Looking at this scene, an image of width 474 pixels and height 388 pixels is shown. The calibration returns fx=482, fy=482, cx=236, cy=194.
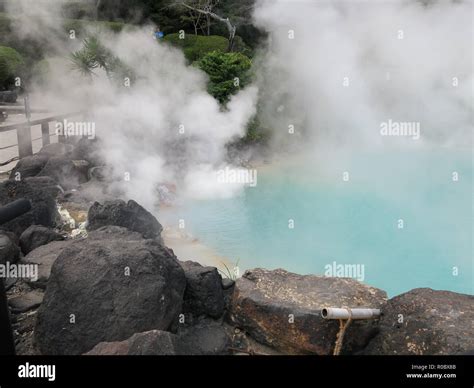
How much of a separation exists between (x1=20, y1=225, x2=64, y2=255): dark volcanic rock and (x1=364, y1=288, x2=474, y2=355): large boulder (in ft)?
12.3

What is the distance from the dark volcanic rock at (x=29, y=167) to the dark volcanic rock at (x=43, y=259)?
3.07m

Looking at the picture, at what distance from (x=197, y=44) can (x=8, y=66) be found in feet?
21.8

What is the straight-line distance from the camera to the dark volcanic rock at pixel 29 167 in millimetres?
7934

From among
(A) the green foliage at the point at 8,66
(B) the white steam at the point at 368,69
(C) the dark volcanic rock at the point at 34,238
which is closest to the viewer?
(C) the dark volcanic rock at the point at 34,238

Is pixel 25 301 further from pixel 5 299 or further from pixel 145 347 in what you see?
pixel 5 299

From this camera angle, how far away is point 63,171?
8312 millimetres

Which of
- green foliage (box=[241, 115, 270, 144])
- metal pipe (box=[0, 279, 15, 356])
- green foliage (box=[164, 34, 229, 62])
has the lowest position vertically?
metal pipe (box=[0, 279, 15, 356])

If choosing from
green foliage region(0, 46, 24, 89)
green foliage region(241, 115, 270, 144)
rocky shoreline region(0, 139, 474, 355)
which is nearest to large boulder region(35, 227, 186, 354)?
rocky shoreline region(0, 139, 474, 355)

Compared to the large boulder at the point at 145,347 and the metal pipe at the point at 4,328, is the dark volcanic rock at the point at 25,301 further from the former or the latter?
the metal pipe at the point at 4,328

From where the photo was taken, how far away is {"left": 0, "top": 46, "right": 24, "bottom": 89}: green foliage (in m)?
16.7

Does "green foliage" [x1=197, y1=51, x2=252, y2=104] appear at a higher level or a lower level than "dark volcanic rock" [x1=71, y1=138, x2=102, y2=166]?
higher

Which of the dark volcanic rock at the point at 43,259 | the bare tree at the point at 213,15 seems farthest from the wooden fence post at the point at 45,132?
the bare tree at the point at 213,15

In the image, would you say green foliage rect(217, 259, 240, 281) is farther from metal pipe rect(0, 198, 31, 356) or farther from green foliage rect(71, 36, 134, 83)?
green foliage rect(71, 36, 134, 83)

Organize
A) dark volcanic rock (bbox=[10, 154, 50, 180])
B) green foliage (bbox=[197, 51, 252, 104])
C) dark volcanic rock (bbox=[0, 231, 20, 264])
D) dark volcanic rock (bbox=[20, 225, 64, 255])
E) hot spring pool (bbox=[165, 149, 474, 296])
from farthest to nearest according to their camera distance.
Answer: green foliage (bbox=[197, 51, 252, 104]), dark volcanic rock (bbox=[10, 154, 50, 180]), hot spring pool (bbox=[165, 149, 474, 296]), dark volcanic rock (bbox=[20, 225, 64, 255]), dark volcanic rock (bbox=[0, 231, 20, 264])
